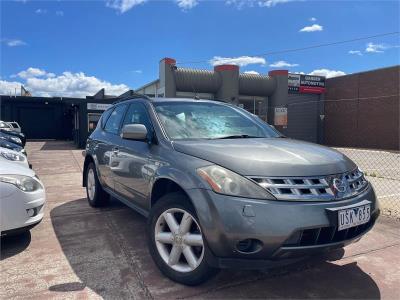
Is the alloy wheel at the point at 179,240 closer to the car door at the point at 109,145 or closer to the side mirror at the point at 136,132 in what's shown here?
the side mirror at the point at 136,132

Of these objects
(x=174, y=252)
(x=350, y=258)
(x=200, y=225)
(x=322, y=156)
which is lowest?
(x=350, y=258)

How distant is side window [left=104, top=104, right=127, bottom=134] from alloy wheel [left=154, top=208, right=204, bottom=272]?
1944mm

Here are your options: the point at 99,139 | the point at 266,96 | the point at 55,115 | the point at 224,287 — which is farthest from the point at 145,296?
the point at 55,115

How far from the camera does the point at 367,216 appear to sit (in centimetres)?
269

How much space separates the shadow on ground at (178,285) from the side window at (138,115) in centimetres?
132

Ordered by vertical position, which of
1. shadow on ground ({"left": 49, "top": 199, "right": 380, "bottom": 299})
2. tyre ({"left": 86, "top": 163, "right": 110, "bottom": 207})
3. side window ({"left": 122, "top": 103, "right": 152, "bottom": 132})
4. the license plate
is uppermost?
side window ({"left": 122, "top": 103, "right": 152, "bottom": 132})

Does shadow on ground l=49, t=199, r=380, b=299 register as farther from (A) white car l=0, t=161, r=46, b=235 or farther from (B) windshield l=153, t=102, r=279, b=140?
(B) windshield l=153, t=102, r=279, b=140

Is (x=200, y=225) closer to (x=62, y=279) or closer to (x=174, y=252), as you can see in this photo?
(x=174, y=252)

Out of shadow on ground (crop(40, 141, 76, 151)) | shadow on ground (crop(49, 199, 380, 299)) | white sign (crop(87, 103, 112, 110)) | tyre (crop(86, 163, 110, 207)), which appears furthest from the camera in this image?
white sign (crop(87, 103, 112, 110))

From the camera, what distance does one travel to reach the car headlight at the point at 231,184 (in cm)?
234

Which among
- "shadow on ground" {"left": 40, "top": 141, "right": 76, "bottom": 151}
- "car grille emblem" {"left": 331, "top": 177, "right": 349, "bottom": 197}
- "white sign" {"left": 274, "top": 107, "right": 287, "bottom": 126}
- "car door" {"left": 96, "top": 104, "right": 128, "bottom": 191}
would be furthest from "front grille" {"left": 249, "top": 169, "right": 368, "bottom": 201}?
"white sign" {"left": 274, "top": 107, "right": 287, "bottom": 126}

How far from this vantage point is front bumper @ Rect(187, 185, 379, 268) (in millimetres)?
2270

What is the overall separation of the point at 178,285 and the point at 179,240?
383mm

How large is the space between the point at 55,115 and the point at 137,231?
108 feet
